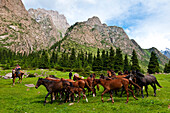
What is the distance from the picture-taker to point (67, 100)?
13.4m

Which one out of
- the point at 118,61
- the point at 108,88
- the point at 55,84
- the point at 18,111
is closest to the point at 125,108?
the point at 108,88

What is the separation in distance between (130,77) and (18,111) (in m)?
13.5

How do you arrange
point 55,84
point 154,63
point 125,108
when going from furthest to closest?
point 154,63
point 55,84
point 125,108

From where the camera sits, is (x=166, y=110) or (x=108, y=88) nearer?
(x=166, y=110)

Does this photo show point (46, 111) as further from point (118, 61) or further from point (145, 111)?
point (118, 61)

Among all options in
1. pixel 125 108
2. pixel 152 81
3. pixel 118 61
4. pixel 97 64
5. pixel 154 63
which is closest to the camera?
pixel 125 108

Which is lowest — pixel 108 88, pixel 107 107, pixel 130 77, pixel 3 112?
pixel 3 112

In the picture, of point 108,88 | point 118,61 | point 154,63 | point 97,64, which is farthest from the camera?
point 97,64

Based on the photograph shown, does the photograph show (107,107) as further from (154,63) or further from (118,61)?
(154,63)

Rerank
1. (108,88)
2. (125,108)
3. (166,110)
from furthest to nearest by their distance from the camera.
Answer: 1. (108,88)
2. (125,108)
3. (166,110)

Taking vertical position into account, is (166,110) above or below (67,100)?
above

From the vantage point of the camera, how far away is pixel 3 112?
1040 centimetres

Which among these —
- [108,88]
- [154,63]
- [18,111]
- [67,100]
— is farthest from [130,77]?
[154,63]

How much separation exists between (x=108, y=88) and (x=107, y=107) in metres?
2.36
